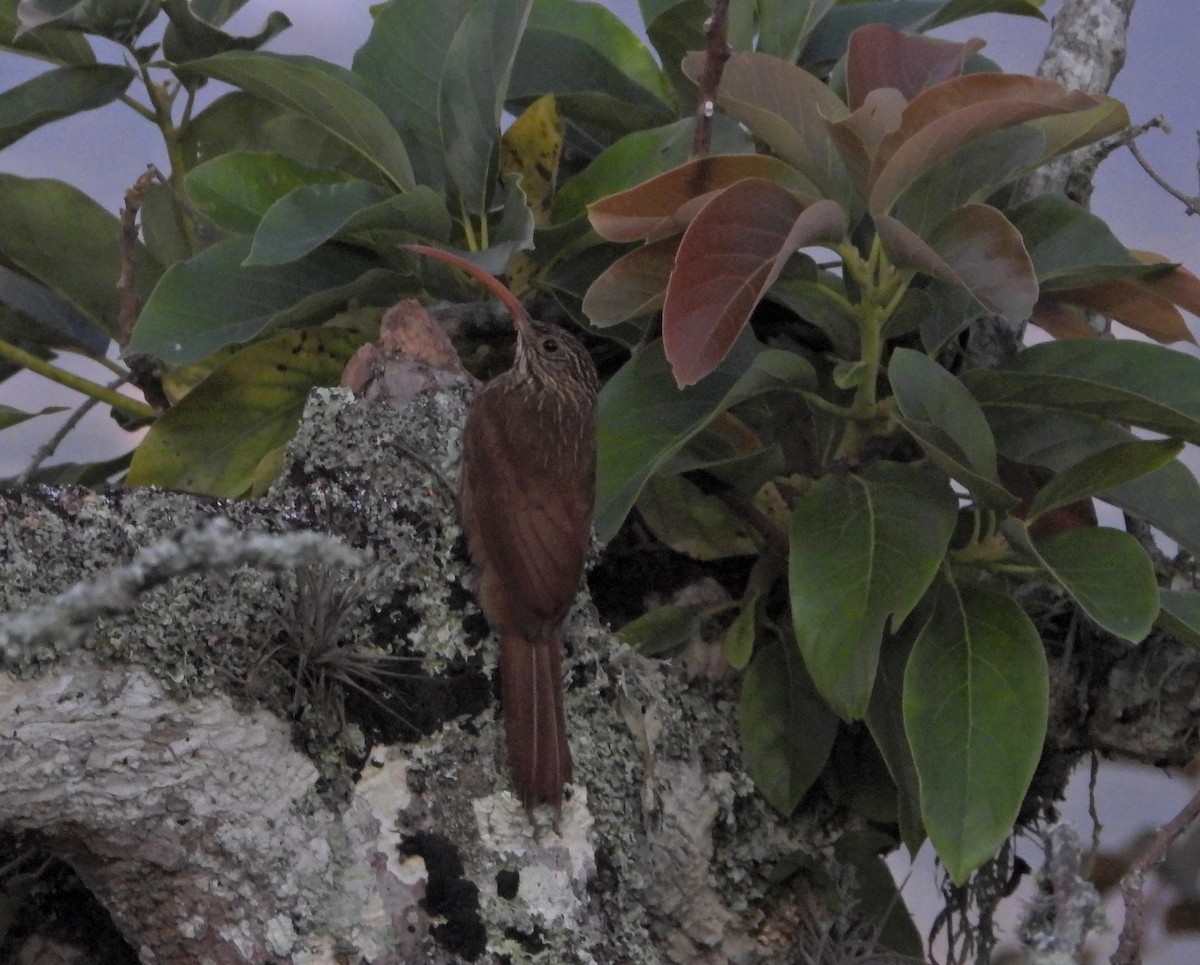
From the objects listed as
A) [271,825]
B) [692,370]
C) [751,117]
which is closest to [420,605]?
[271,825]

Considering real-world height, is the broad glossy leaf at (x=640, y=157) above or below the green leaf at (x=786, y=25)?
below

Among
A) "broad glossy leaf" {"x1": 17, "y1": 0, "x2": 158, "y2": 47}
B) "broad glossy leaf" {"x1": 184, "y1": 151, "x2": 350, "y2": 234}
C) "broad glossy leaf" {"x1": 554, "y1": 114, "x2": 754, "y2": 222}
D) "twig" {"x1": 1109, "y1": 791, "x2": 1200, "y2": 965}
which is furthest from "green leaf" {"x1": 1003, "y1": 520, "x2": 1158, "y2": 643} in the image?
"broad glossy leaf" {"x1": 17, "y1": 0, "x2": 158, "y2": 47}

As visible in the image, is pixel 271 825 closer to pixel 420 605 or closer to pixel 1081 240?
pixel 420 605

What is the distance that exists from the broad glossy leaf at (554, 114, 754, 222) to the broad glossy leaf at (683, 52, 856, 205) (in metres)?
0.21

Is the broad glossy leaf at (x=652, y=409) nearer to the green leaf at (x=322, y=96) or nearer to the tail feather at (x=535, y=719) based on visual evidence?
the tail feather at (x=535, y=719)

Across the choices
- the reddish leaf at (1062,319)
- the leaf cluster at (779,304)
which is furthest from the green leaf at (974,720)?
the reddish leaf at (1062,319)

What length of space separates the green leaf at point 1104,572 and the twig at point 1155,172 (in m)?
0.73

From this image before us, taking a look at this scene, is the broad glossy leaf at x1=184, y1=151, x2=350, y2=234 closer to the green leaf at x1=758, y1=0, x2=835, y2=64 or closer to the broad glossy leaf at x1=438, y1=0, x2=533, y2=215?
the broad glossy leaf at x1=438, y1=0, x2=533, y2=215

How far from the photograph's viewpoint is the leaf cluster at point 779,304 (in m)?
1.56

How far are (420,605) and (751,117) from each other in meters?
0.71

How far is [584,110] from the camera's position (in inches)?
84.4

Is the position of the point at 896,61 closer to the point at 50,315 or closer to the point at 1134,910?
the point at 1134,910

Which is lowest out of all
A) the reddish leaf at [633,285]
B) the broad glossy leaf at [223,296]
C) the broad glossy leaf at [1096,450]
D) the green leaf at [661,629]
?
the green leaf at [661,629]

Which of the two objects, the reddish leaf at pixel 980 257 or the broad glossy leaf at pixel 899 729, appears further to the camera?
the broad glossy leaf at pixel 899 729
